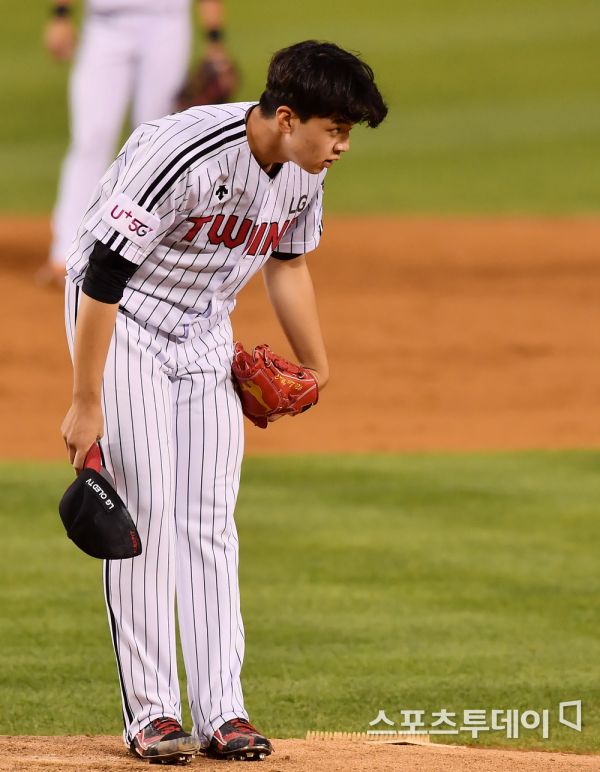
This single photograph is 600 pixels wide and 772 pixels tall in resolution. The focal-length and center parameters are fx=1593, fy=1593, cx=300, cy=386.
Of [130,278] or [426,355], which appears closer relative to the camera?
[130,278]

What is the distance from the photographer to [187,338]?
3.83 m

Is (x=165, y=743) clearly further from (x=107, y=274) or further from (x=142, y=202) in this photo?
(x=142, y=202)

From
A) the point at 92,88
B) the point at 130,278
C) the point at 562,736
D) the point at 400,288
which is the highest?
the point at 92,88

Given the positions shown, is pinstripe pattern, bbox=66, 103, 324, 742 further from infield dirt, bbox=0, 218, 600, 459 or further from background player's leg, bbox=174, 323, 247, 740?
infield dirt, bbox=0, 218, 600, 459

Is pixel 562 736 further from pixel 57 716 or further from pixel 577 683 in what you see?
pixel 57 716

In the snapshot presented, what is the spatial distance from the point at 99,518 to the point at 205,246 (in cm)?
68

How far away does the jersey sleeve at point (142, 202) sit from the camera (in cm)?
354

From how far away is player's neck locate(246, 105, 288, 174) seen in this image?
11.8 ft

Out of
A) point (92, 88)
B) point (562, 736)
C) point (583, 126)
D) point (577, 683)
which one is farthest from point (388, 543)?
point (583, 126)

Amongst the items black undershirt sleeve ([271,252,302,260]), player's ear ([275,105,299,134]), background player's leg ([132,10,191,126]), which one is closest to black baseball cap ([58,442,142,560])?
black undershirt sleeve ([271,252,302,260])

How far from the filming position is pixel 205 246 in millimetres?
3719

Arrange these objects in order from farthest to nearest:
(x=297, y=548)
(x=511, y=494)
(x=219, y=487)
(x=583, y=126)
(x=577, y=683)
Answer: (x=583, y=126)
(x=511, y=494)
(x=297, y=548)
(x=577, y=683)
(x=219, y=487)

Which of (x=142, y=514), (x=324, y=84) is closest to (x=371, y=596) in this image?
(x=142, y=514)

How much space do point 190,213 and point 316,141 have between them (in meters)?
0.34
